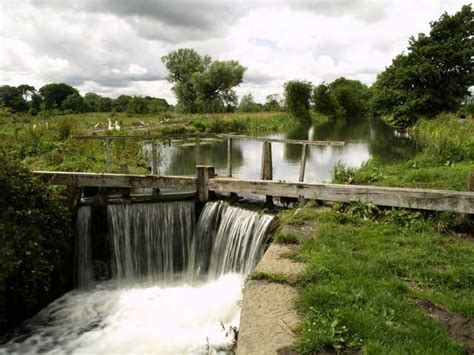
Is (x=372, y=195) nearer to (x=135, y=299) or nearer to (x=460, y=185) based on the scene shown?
(x=460, y=185)

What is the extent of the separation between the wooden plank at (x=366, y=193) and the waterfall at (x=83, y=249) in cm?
309

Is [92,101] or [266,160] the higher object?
[92,101]

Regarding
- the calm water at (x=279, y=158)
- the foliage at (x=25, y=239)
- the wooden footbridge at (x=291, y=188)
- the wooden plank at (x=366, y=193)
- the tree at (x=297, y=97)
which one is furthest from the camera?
the tree at (x=297, y=97)

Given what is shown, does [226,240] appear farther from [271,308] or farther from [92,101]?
[92,101]

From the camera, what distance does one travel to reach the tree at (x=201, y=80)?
173 ft

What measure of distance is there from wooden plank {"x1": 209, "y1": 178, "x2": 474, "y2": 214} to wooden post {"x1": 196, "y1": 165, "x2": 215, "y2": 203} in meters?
0.19

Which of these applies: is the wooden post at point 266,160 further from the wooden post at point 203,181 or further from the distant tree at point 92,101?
the distant tree at point 92,101

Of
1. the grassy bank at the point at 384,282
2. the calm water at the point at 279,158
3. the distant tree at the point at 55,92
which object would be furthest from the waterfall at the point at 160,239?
the distant tree at the point at 55,92

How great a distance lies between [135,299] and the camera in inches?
317

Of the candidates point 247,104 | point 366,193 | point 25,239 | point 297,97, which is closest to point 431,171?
point 366,193

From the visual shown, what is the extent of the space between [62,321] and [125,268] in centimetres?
210

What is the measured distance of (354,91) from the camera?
291 ft

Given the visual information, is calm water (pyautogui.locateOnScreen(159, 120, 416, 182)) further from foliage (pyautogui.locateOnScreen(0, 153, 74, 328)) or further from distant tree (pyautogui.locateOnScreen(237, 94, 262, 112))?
distant tree (pyautogui.locateOnScreen(237, 94, 262, 112))

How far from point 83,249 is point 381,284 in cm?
688
